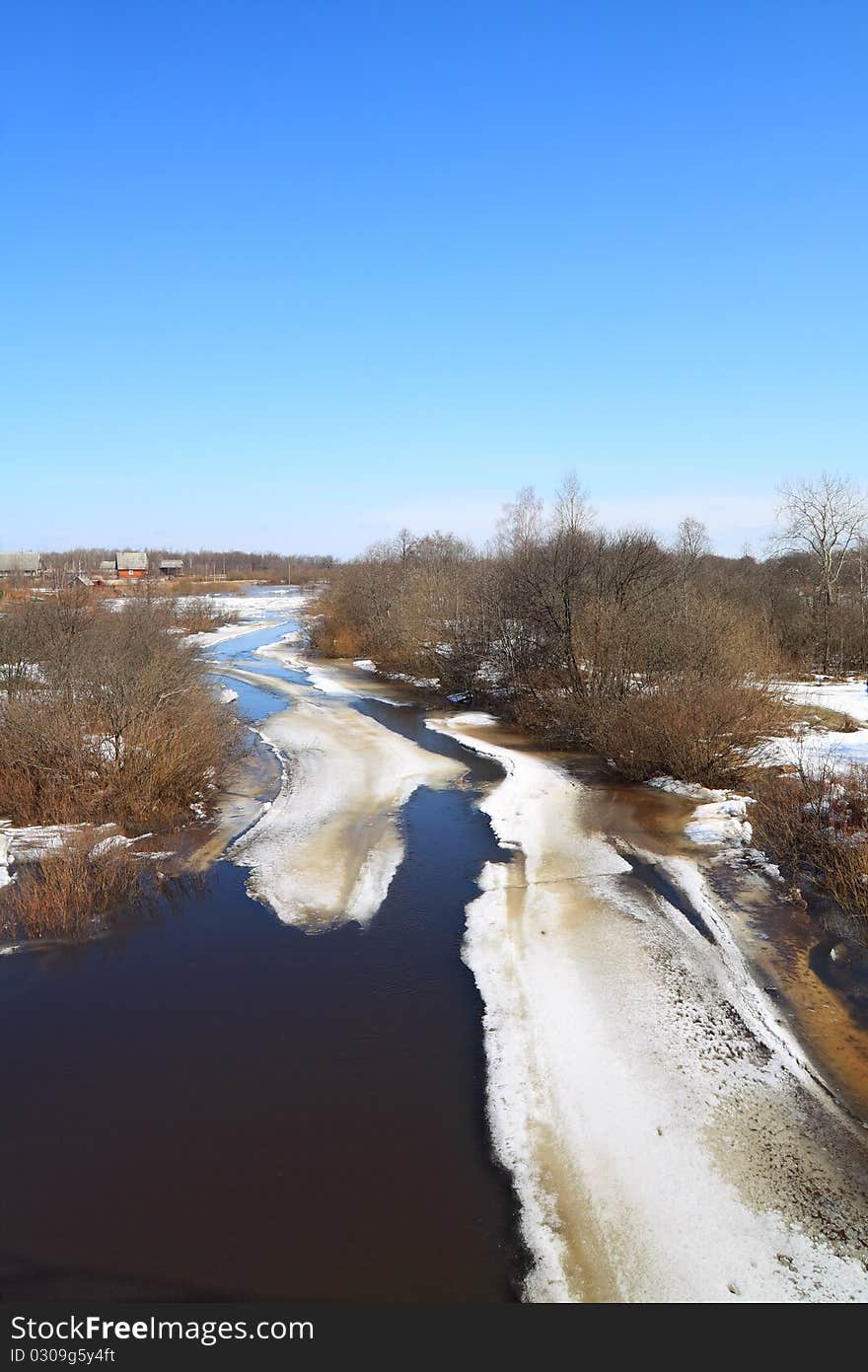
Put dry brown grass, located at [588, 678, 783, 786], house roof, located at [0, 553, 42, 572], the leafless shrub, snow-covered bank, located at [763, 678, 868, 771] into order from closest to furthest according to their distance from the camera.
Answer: the leafless shrub → snow-covered bank, located at [763, 678, 868, 771] → dry brown grass, located at [588, 678, 783, 786] → house roof, located at [0, 553, 42, 572]

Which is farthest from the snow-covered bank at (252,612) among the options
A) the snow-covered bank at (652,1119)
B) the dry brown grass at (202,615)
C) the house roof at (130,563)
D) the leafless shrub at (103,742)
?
the snow-covered bank at (652,1119)

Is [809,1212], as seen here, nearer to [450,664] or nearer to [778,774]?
[778,774]

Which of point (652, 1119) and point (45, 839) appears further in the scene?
point (45, 839)

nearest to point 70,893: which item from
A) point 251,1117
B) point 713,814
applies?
point 251,1117

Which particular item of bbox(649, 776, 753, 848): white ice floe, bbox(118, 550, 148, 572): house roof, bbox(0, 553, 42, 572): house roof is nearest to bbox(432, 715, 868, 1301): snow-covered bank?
bbox(649, 776, 753, 848): white ice floe

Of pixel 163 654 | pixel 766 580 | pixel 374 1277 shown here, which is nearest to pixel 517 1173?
pixel 374 1277

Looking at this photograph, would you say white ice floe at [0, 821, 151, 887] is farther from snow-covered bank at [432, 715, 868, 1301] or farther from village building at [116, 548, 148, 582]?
village building at [116, 548, 148, 582]

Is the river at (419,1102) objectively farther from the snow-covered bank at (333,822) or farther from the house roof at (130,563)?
the house roof at (130,563)

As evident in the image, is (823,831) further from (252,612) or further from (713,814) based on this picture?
(252,612)
